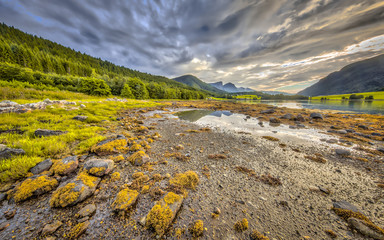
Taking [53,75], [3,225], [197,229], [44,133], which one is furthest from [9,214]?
[53,75]

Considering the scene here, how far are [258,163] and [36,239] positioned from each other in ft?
26.0

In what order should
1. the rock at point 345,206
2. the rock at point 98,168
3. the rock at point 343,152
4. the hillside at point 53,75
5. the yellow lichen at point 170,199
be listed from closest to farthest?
the yellow lichen at point 170,199 → the rock at point 345,206 → the rock at point 98,168 → the rock at point 343,152 → the hillside at point 53,75

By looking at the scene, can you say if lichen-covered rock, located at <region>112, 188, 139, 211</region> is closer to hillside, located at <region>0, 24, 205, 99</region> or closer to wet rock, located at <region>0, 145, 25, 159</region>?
wet rock, located at <region>0, 145, 25, 159</region>

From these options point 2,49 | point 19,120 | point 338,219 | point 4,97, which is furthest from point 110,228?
point 2,49

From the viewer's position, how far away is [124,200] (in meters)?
3.32

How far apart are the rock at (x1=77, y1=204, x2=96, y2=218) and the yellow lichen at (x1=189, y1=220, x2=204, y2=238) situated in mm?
2579

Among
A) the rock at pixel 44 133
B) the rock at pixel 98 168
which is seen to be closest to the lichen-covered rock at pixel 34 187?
the rock at pixel 98 168

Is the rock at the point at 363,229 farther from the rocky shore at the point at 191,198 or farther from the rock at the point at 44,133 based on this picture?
the rock at the point at 44,133

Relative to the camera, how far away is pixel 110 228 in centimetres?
277

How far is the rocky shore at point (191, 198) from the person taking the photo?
9.23 ft

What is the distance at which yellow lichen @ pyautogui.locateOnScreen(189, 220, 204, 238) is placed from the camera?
111 inches

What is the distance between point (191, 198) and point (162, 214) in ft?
3.84

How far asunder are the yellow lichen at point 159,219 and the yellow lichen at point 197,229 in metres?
0.59

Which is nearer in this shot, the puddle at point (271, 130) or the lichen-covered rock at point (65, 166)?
the lichen-covered rock at point (65, 166)
